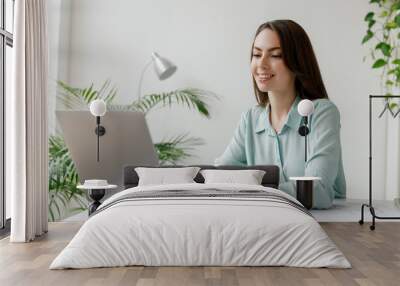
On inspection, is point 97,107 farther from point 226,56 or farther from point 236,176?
point 226,56

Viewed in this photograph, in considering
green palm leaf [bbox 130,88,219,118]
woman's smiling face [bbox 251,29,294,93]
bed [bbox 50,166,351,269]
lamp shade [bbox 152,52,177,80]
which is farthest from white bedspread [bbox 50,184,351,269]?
lamp shade [bbox 152,52,177,80]

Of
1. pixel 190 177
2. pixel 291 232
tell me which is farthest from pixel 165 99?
pixel 291 232

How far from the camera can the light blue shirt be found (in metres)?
5.33

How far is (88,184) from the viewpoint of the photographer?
5.21 metres

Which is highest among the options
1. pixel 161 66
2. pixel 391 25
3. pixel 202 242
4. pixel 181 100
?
pixel 391 25

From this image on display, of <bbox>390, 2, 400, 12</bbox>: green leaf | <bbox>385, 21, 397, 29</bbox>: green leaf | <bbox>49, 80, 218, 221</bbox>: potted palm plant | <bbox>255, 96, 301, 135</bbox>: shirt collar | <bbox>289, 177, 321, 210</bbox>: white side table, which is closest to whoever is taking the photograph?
<bbox>289, 177, 321, 210</bbox>: white side table

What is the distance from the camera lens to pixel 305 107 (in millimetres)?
5301

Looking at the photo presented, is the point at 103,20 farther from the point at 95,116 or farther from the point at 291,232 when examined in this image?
the point at 291,232

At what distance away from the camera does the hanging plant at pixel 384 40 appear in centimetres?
726

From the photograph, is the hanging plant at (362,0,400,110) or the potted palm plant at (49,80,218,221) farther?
the hanging plant at (362,0,400,110)

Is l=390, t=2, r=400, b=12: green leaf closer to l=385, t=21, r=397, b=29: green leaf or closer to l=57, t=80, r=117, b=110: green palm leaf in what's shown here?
l=385, t=21, r=397, b=29: green leaf

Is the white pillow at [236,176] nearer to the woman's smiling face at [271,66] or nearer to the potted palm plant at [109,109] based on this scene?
the woman's smiling face at [271,66]

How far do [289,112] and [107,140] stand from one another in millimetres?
1584

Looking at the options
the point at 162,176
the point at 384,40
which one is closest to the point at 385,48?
the point at 384,40
